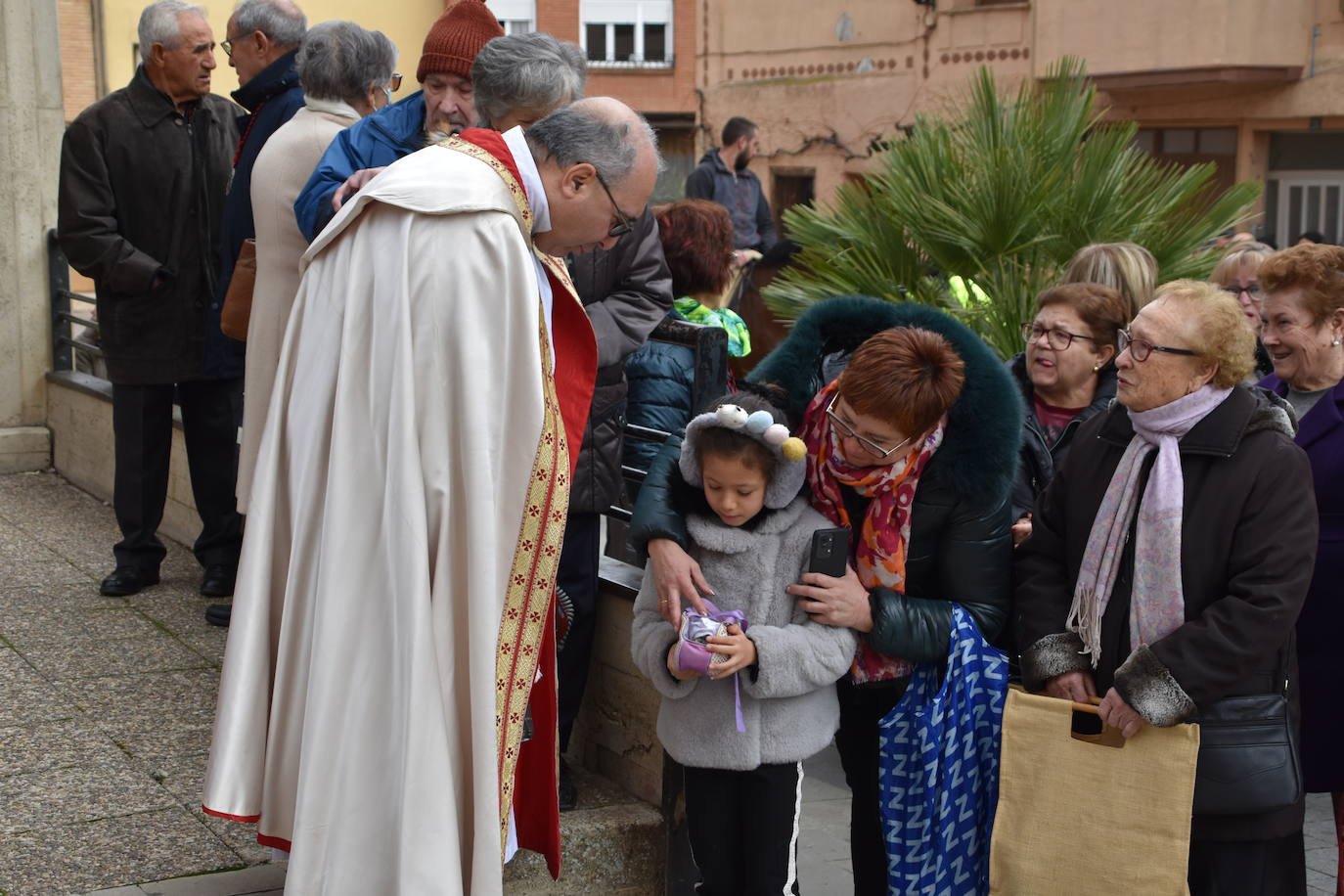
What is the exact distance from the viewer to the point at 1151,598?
11.6ft

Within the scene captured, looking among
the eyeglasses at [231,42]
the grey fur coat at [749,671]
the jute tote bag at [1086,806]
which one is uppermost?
the eyeglasses at [231,42]

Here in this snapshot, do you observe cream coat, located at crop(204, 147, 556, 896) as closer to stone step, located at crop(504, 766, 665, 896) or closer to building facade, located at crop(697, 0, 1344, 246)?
stone step, located at crop(504, 766, 665, 896)

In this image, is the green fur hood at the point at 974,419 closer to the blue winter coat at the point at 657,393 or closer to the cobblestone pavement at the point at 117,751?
→ the blue winter coat at the point at 657,393

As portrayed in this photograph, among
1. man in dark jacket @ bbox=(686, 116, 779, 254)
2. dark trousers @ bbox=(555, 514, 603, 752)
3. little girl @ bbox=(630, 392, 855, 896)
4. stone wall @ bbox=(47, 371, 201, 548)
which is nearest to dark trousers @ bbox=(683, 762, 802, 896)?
little girl @ bbox=(630, 392, 855, 896)

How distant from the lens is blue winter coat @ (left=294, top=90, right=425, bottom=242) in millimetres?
4512

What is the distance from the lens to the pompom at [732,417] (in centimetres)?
354

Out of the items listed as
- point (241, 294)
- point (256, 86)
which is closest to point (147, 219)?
point (256, 86)

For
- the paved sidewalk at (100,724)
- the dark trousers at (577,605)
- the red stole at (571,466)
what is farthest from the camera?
the dark trousers at (577,605)

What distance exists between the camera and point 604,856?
430 centimetres

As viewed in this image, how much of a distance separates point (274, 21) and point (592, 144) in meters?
2.47

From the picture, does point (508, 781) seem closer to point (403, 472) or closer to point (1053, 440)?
point (403, 472)

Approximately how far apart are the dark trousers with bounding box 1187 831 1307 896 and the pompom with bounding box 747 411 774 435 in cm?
133

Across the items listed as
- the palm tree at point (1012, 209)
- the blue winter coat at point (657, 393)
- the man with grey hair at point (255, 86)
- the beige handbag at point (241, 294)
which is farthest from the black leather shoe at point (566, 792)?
the palm tree at point (1012, 209)

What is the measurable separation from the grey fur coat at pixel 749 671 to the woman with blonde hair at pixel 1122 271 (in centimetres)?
172
